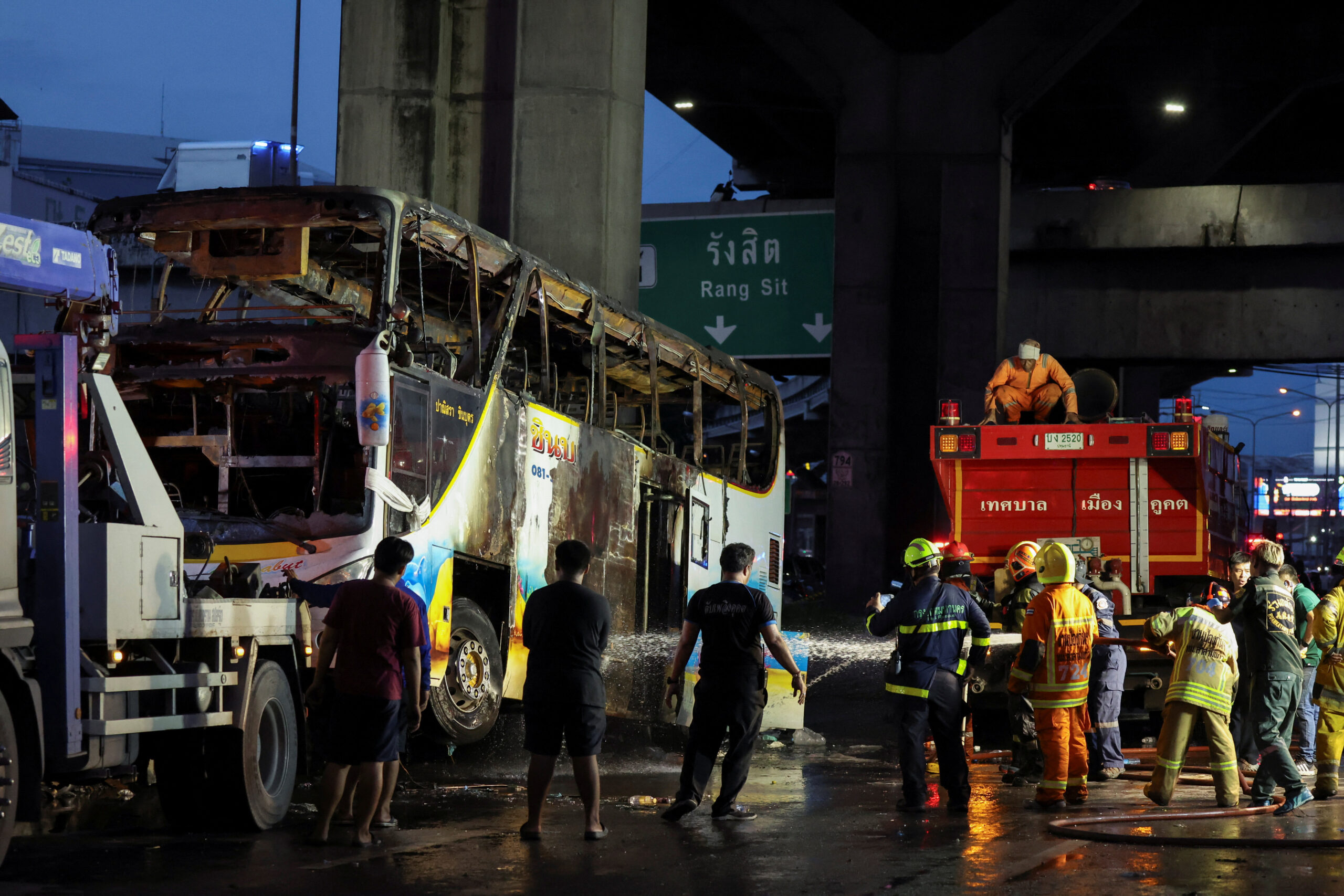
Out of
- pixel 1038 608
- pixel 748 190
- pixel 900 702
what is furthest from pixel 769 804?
pixel 748 190

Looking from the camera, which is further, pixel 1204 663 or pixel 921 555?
pixel 921 555

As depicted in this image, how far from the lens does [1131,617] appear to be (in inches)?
534

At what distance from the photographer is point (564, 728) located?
329 inches

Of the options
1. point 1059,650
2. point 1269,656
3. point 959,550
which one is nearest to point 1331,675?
point 1269,656

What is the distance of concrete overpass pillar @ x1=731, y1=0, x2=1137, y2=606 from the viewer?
80.7 feet

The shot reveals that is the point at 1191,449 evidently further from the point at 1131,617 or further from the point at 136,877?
the point at 136,877

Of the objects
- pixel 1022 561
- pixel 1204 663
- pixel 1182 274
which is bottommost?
pixel 1204 663

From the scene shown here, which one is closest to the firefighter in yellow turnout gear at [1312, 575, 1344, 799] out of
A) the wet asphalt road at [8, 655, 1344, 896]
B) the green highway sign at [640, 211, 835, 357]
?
the wet asphalt road at [8, 655, 1344, 896]

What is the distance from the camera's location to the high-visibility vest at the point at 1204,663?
377 inches

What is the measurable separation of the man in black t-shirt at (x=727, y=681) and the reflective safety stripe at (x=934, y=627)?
92 centimetres

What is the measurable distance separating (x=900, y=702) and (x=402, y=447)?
11.1 ft

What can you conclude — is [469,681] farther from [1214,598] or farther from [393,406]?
[1214,598]

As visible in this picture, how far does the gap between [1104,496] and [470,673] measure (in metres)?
6.42

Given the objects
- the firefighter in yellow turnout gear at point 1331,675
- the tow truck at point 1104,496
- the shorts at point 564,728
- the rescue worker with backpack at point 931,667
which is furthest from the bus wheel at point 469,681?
the firefighter in yellow turnout gear at point 1331,675
